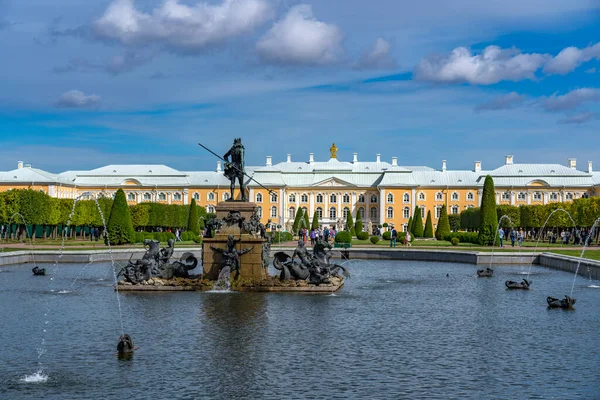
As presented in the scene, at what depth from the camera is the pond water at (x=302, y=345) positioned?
9578 mm

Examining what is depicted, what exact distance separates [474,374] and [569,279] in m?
13.5

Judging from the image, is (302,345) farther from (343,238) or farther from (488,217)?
(343,238)

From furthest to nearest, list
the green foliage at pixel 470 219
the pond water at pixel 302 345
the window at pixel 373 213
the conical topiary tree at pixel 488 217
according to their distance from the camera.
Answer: the window at pixel 373 213, the green foliage at pixel 470 219, the conical topiary tree at pixel 488 217, the pond water at pixel 302 345

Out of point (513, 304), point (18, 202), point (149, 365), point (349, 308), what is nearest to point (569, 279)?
point (513, 304)

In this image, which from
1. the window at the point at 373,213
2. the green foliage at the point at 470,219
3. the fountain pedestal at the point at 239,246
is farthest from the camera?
the window at the point at 373,213

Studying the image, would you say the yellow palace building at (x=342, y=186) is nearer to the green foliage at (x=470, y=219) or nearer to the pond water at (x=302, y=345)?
the green foliage at (x=470, y=219)

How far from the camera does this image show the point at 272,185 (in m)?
95.1

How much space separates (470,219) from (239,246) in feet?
185

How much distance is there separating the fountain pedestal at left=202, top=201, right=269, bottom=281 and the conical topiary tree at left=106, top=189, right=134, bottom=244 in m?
18.5

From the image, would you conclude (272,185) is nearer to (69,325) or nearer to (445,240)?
(445,240)

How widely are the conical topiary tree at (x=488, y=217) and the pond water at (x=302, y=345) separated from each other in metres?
19.8

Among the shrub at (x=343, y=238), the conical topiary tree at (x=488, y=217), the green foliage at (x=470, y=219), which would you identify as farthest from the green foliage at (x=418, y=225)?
the conical topiary tree at (x=488, y=217)

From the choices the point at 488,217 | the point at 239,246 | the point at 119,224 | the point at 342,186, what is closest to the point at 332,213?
the point at 342,186

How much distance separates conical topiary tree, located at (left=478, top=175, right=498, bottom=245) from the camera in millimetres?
38969
